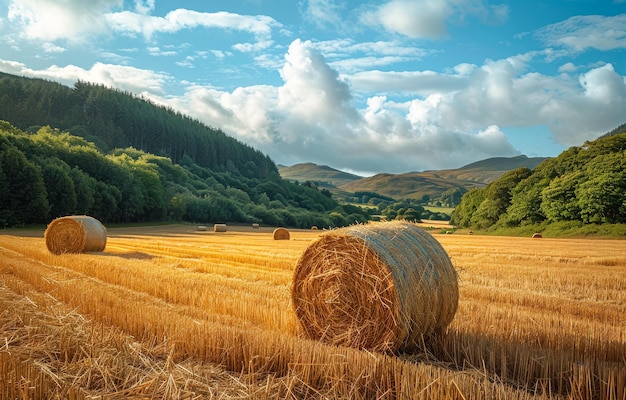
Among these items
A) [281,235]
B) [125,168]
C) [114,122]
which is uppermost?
[114,122]

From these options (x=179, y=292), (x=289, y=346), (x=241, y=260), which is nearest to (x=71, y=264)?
(x=241, y=260)

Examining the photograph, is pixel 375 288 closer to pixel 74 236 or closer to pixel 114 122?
pixel 74 236

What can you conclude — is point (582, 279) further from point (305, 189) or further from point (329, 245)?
point (305, 189)

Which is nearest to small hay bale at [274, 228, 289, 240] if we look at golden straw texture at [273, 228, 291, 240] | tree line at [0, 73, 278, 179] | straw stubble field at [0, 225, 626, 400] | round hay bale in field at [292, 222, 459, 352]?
golden straw texture at [273, 228, 291, 240]

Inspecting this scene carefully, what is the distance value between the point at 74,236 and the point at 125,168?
166ft

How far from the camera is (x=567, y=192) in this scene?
50.8m

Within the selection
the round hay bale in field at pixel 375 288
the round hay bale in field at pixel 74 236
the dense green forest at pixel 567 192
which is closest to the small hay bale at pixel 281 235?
the round hay bale in field at pixel 74 236

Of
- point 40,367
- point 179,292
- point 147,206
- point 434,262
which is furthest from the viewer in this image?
point 147,206

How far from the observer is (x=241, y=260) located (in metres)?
16.6

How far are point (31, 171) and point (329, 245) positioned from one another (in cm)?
4612

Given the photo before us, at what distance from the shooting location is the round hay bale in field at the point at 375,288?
621 centimetres

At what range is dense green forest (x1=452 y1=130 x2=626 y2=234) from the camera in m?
46.5

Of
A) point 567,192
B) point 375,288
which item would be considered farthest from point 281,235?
point 567,192

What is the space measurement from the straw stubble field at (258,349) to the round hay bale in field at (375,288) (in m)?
0.37
